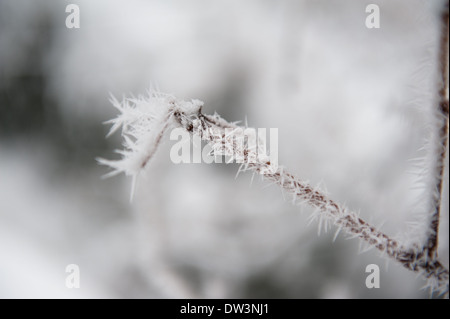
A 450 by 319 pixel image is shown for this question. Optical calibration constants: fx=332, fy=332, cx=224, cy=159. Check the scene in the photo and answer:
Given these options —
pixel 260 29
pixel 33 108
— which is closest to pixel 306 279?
pixel 260 29

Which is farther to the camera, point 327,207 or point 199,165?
point 199,165

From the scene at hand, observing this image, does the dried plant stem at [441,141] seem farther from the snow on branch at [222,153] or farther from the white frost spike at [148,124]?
the white frost spike at [148,124]

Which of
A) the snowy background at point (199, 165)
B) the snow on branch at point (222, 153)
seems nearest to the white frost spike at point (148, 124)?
the snow on branch at point (222, 153)

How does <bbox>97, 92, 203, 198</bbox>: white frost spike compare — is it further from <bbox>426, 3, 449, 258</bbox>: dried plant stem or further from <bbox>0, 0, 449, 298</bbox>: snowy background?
<bbox>0, 0, 449, 298</bbox>: snowy background

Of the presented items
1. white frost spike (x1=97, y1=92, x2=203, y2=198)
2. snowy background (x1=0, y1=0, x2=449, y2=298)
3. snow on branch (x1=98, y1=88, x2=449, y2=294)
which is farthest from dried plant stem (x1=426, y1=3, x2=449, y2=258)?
snowy background (x1=0, y1=0, x2=449, y2=298)

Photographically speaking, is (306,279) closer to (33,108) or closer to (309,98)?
(309,98)

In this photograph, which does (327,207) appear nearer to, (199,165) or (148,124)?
(148,124)

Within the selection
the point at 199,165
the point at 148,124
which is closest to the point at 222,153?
the point at 148,124
